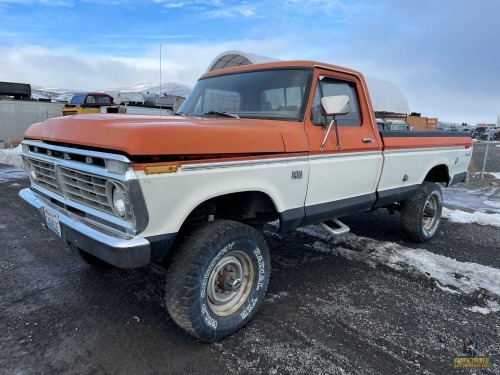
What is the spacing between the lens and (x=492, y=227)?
6.21m

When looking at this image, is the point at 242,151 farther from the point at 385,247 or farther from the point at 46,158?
the point at 385,247

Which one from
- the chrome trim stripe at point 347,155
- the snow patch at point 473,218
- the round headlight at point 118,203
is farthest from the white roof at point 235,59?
the round headlight at point 118,203

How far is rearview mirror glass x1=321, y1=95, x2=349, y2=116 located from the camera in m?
3.21

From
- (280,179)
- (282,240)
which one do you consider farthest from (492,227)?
(280,179)

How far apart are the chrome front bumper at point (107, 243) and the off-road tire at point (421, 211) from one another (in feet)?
12.4

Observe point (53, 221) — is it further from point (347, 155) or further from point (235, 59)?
point (235, 59)

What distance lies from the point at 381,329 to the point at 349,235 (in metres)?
2.52

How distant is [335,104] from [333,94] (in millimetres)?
745

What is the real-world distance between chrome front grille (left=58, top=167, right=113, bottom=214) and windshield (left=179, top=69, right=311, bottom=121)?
149 centimetres

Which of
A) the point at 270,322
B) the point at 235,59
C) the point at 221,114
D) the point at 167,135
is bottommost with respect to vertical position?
the point at 270,322

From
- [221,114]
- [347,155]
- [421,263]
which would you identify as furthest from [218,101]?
[421,263]

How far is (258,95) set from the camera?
12.2ft

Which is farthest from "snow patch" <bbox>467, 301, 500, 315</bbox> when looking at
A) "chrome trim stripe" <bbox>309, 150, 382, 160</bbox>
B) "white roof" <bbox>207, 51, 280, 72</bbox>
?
"white roof" <bbox>207, 51, 280, 72</bbox>

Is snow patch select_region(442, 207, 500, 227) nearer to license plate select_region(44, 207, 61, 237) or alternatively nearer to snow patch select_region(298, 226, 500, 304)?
snow patch select_region(298, 226, 500, 304)
